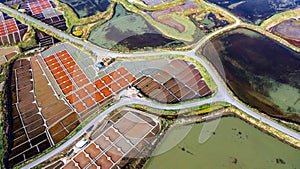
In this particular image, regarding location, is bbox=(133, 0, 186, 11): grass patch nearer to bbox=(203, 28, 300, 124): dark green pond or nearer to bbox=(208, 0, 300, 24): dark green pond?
bbox=(208, 0, 300, 24): dark green pond

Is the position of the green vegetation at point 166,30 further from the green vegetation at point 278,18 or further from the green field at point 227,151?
the green field at point 227,151

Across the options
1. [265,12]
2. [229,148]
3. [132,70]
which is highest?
[265,12]

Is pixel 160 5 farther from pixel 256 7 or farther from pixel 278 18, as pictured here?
pixel 278 18

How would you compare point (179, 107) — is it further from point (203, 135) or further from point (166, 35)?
point (166, 35)

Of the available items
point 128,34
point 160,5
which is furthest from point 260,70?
point 160,5

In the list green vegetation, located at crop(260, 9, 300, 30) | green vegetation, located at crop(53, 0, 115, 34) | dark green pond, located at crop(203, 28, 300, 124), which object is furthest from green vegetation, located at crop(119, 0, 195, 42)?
green vegetation, located at crop(260, 9, 300, 30)

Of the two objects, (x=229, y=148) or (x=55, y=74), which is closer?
(x=229, y=148)

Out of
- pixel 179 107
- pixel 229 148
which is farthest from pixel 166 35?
pixel 229 148
